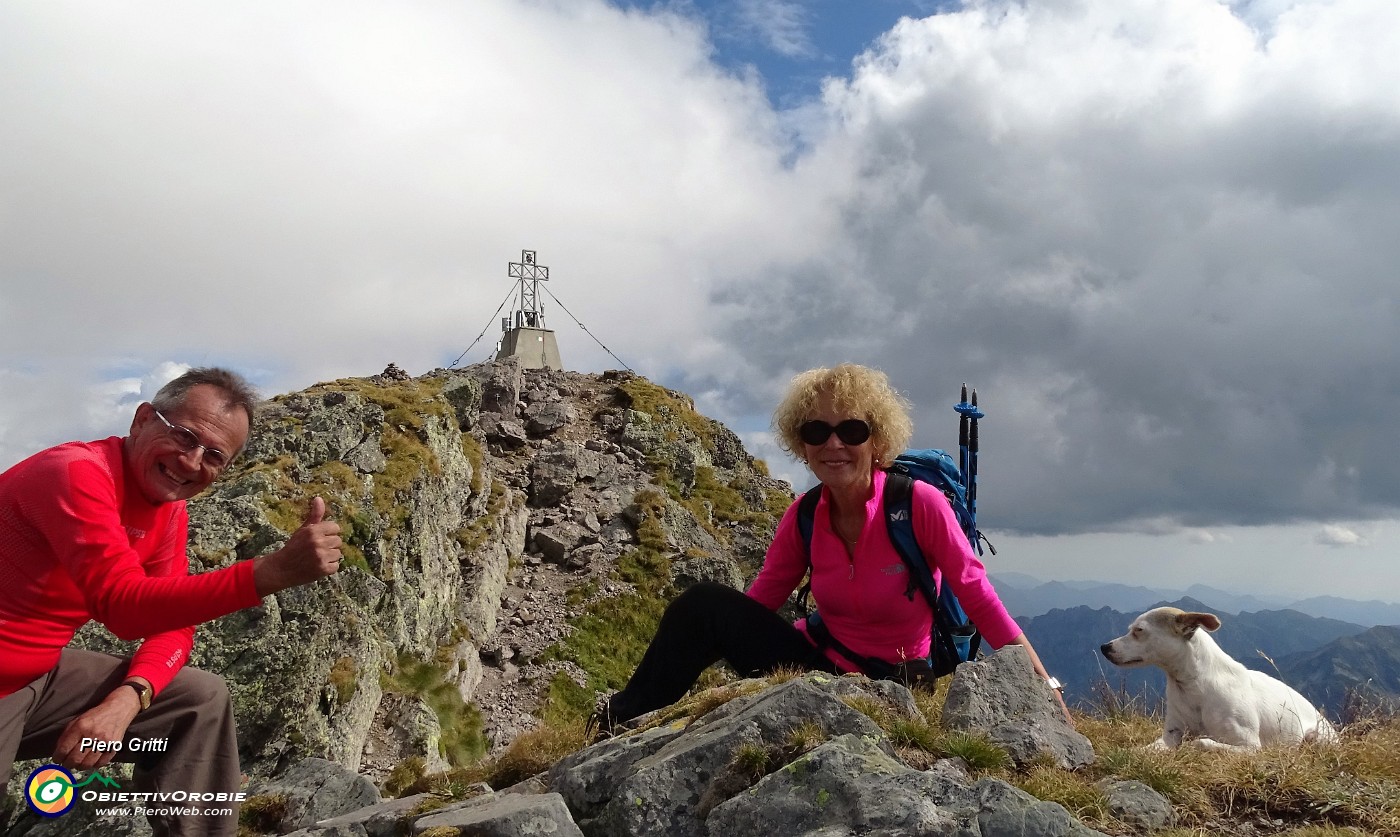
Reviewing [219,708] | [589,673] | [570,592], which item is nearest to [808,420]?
[219,708]

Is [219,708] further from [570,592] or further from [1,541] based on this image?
[570,592]

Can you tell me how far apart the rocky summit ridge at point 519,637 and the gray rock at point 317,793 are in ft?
0.07

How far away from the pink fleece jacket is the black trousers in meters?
0.32

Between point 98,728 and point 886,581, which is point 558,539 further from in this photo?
point 98,728

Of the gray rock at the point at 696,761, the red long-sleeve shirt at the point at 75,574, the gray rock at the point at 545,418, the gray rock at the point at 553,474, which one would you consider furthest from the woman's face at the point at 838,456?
the gray rock at the point at 545,418

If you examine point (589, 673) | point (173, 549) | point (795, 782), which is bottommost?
point (589, 673)

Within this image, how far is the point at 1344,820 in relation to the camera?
14.3 ft

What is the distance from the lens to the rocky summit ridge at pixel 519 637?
4492 mm


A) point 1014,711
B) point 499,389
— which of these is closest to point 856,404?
point 1014,711

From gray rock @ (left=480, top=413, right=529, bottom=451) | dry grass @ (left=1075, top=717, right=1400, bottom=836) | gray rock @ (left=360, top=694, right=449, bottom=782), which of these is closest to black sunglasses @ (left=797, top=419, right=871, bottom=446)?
dry grass @ (left=1075, top=717, right=1400, bottom=836)

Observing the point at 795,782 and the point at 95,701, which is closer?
the point at 795,782

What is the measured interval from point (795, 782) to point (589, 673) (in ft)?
56.0

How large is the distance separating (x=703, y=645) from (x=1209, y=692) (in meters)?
4.14

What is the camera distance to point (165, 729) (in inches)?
198
